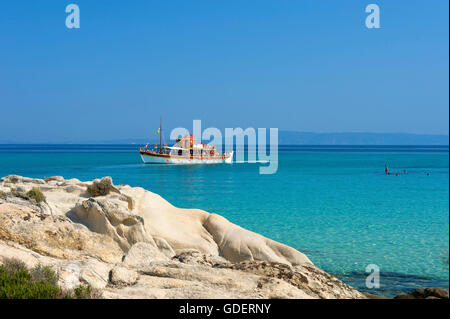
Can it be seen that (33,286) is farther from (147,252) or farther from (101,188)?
(101,188)

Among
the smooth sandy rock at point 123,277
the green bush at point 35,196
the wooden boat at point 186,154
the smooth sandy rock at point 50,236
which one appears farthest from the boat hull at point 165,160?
the smooth sandy rock at point 123,277

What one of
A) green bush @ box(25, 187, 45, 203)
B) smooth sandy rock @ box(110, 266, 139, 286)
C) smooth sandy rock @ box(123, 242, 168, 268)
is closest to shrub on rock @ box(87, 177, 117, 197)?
green bush @ box(25, 187, 45, 203)

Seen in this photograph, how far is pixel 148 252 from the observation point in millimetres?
8711

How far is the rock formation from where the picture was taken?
6.41 metres

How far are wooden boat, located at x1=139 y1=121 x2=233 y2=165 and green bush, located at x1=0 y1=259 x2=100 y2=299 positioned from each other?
63.2 m

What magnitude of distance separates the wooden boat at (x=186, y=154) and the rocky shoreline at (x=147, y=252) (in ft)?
184

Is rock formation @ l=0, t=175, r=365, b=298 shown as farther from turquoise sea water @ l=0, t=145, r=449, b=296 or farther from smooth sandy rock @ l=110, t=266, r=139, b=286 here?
turquoise sea water @ l=0, t=145, r=449, b=296

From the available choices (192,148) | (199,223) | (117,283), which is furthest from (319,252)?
(192,148)

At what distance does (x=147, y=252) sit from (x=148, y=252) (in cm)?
2
